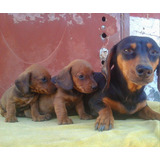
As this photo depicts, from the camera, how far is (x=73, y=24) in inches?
209

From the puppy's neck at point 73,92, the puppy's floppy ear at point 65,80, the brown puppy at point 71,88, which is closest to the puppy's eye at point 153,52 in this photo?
the brown puppy at point 71,88

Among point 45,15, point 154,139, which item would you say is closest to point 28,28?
point 45,15

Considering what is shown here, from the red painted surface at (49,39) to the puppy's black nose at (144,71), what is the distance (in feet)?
9.01

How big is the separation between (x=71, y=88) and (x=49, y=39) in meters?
2.24

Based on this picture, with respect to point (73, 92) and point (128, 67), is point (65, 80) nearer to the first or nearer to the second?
point (73, 92)

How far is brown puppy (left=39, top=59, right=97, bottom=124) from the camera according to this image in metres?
3.31

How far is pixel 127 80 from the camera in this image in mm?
3109

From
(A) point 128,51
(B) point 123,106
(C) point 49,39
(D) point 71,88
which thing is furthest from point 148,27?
(D) point 71,88

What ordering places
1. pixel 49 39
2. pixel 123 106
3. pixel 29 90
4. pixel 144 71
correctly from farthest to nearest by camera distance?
pixel 49 39 < pixel 29 90 < pixel 123 106 < pixel 144 71

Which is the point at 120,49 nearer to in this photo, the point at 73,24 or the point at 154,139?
the point at 154,139

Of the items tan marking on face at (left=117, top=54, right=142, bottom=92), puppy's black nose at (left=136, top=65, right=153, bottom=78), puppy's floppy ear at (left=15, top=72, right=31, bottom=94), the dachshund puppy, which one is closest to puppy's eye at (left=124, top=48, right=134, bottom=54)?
the dachshund puppy

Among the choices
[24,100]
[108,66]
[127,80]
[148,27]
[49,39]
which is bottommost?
[24,100]

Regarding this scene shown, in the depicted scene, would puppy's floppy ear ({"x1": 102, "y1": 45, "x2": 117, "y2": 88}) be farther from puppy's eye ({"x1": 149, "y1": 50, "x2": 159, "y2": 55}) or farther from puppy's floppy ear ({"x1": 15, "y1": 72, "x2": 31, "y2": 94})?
puppy's floppy ear ({"x1": 15, "y1": 72, "x2": 31, "y2": 94})

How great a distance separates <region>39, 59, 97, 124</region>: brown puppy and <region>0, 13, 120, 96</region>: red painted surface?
171cm
